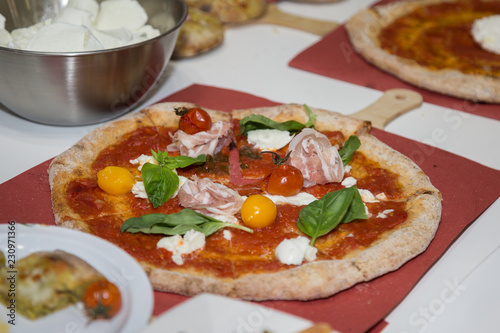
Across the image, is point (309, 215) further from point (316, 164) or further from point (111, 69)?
point (111, 69)

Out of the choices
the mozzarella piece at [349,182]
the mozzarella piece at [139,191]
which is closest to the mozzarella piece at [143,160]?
the mozzarella piece at [139,191]

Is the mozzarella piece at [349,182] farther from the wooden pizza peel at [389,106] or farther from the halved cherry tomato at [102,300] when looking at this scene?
the halved cherry tomato at [102,300]

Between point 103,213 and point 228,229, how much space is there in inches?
23.3

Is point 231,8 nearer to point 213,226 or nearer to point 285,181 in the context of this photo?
point 285,181

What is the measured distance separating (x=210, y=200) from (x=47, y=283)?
2.63 feet

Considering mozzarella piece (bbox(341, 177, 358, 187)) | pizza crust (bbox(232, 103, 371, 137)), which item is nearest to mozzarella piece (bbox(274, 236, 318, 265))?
mozzarella piece (bbox(341, 177, 358, 187))

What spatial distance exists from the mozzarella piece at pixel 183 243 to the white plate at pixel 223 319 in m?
0.48

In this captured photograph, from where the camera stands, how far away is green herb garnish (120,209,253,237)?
2.25 m

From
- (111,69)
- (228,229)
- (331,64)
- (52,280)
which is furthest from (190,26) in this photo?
(52,280)

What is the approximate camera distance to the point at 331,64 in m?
4.25

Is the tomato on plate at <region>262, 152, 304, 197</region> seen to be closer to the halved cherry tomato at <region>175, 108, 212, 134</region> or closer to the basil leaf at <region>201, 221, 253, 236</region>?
the basil leaf at <region>201, 221, 253, 236</region>

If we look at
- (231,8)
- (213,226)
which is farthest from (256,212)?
(231,8)

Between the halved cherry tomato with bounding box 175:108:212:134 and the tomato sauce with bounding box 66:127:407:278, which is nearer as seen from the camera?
the tomato sauce with bounding box 66:127:407:278

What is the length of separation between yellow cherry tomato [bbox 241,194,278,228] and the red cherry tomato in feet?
0.61
